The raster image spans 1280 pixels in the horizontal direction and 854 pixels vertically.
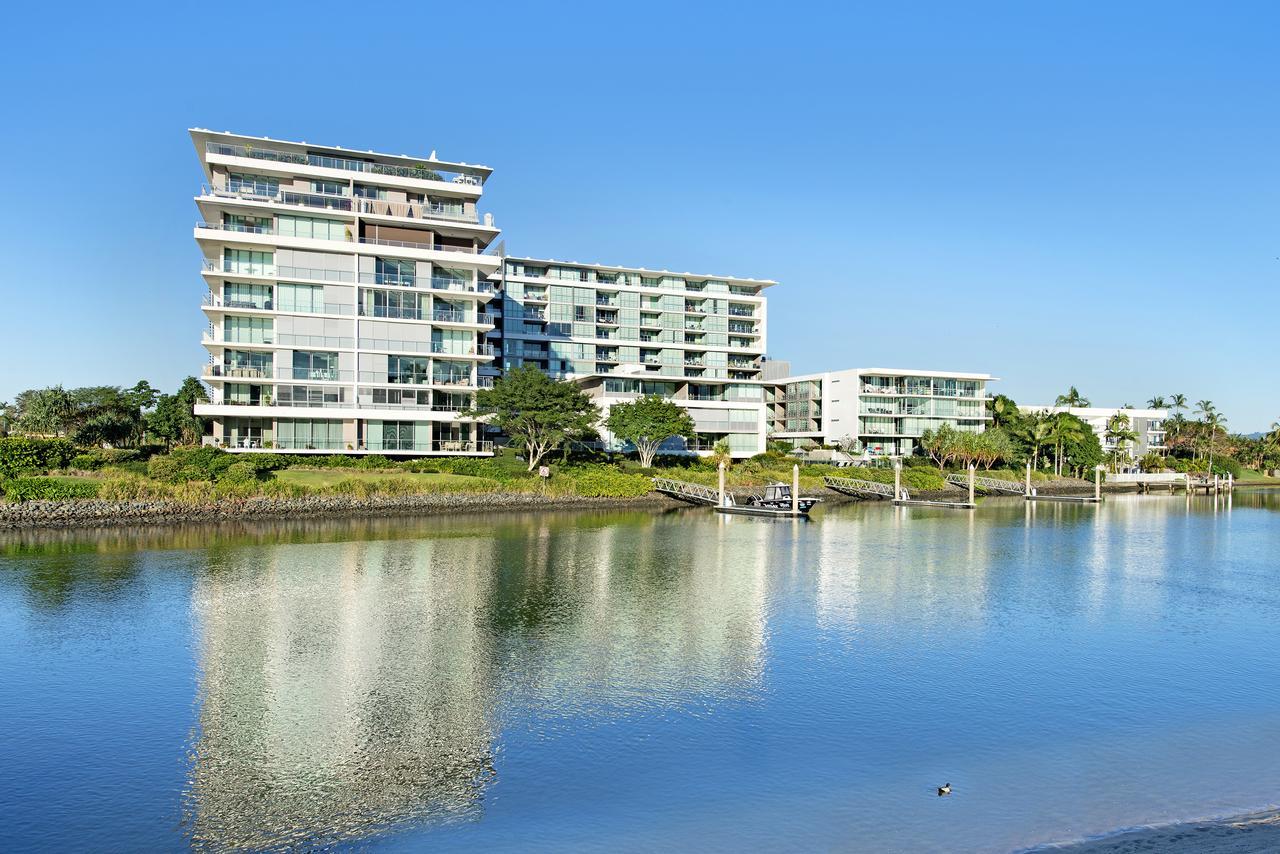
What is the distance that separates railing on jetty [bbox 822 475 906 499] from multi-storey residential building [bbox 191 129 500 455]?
109 ft

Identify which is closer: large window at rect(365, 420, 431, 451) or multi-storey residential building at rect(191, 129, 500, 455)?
multi-storey residential building at rect(191, 129, 500, 455)

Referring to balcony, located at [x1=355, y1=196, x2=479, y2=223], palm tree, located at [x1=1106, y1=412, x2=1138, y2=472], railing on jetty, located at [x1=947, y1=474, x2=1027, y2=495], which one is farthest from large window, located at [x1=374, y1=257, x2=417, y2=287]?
palm tree, located at [x1=1106, y1=412, x2=1138, y2=472]

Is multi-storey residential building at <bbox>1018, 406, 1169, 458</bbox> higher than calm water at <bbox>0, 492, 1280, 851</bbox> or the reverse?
higher

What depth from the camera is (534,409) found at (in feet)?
217

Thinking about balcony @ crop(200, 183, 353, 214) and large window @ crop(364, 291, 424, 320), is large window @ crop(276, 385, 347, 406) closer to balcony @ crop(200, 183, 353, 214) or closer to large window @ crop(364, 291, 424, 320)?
large window @ crop(364, 291, 424, 320)

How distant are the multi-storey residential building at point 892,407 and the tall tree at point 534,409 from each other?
44.0 meters

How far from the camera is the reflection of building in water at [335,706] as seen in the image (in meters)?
14.5

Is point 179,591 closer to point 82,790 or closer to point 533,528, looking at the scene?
point 82,790

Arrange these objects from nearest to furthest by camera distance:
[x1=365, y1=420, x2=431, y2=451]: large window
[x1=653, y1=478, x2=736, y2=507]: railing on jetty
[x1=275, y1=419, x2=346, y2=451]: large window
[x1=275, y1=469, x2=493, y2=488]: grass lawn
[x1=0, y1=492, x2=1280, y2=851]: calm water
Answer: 1. [x1=0, y1=492, x2=1280, y2=851]: calm water
2. [x1=275, y1=469, x2=493, y2=488]: grass lawn
3. [x1=275, y1=419, x2=346, y2=451]: large window
4. [x1=365, y1=420, x2=431, y2=451]: large window
5. [x1=653, y1=478, x2=736, y2=507]: railing on jetty

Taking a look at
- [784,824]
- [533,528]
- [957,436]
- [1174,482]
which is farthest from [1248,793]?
[1174,482]

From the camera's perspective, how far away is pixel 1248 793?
15477 millimetres

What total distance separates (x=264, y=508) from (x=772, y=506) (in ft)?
114

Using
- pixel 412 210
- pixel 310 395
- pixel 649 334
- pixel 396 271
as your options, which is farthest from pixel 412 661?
pixel 649 334

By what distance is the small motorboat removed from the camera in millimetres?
63719
